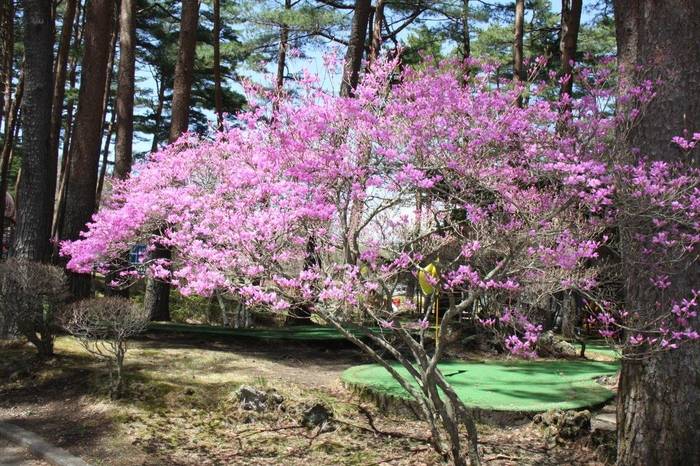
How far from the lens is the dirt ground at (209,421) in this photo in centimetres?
443

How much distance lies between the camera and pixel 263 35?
1531 cm

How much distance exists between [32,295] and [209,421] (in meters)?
2.46

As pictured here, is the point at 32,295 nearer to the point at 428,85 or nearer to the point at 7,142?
the point at 428,85

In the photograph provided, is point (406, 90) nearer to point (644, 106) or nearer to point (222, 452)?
point (644, 106)

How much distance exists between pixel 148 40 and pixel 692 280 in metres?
19.6

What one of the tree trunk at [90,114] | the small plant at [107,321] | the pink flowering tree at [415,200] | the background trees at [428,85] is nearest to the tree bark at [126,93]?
the background trees at [428,85]

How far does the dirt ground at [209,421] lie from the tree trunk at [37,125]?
6.25ft

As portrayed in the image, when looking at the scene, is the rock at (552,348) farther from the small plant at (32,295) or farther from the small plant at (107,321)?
the small plant at (32,295)

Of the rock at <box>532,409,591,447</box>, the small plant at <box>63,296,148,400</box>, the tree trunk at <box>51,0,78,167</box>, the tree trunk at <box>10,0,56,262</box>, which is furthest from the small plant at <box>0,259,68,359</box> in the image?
the tree trunk at <box>51,0,78,167</box>

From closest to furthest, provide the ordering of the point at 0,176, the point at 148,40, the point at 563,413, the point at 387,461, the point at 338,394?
the point at 387,461
the point at 563,413
the point at 338,394
the point at 0,176
the point at 148,40

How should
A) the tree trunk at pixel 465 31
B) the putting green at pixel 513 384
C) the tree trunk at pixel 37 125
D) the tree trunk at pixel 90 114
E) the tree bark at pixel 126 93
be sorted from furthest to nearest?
the tree trunk at pixel 465 31 < the tree bark at pixel 126 93 < the tree trunk at pixel 90 114 < the tree trunk at pixel 37 125 < the putting green at pixel 513 384

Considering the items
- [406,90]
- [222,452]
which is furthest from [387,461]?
[406,90]

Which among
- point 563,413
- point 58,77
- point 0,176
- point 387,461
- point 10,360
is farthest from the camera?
point 0,176

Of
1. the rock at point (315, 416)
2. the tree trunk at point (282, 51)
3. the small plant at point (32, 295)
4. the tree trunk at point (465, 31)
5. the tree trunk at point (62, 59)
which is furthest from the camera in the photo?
the tree trunk at point (465, 31)
